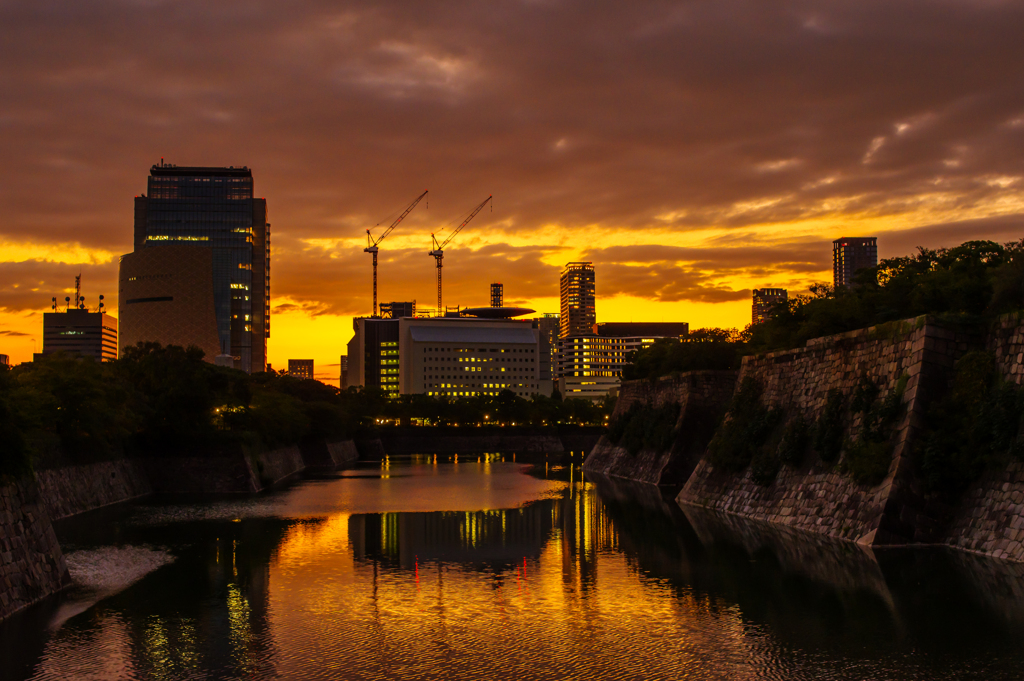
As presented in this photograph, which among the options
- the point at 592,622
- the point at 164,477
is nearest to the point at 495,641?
the point at 592,622

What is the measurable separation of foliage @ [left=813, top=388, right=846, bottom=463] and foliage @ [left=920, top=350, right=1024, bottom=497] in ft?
18.3

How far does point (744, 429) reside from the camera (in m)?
49.8

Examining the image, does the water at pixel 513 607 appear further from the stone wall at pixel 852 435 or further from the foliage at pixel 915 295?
the foliage at pixel 915 295

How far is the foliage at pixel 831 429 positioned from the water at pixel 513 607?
4150 mm

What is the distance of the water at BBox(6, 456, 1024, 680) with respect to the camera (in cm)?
1956

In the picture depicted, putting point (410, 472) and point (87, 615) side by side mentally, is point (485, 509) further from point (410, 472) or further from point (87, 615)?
point (410, 472)

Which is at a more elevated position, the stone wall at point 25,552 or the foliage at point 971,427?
the foliage at point 971,427

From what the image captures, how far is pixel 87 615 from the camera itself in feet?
80.9

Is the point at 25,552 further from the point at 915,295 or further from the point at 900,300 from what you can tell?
the point at 900,300

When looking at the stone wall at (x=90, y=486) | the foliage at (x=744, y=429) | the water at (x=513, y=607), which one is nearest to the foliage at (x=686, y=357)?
the foliage at (x=744, y=429)

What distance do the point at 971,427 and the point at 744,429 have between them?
18217 mm

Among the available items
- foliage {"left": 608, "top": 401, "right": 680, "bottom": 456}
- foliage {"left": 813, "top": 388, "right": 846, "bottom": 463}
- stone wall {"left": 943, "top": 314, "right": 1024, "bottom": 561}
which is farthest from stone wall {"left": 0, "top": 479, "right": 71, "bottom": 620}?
foliage {"left": 608, "top": 401, "right": 680, "bottom": 456}

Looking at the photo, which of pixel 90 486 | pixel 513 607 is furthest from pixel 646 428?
pixel 513 607

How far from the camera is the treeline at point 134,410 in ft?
143
